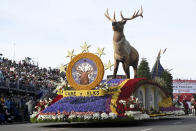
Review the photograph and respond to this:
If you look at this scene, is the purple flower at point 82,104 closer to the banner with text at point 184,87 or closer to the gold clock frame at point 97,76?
the gold clock frame at point 97,76

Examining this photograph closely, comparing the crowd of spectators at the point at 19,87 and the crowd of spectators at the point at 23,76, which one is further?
the crowd of spectators at the point at 23,76

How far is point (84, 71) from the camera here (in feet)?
65.9

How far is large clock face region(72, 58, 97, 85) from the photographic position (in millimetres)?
19766

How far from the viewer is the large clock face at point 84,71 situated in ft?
64.8

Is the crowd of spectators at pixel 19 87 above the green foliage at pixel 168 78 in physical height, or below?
below

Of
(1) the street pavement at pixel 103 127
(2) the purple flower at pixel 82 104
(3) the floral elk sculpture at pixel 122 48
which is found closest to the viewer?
(1) the street pavement at pixel 103 127

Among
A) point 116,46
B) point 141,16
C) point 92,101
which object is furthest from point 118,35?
point 92,101

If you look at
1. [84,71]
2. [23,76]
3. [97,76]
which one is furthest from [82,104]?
[23,76]

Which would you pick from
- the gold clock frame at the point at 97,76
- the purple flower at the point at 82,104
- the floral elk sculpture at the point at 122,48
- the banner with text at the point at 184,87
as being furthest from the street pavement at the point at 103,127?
the banner with text at the point at 184,87

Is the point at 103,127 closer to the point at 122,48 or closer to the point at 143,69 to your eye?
the point at 122,48

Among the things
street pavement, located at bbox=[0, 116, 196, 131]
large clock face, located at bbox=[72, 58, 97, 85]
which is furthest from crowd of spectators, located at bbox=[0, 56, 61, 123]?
street pavement, located at bbox=[0, 116, 196, 131]

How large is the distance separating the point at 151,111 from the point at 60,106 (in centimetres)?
786

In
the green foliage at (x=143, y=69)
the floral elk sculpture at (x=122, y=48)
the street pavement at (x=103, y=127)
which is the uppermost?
the green foliage at (x=143, y=69)

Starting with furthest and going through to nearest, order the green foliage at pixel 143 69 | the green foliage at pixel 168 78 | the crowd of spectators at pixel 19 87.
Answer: the green foliage at pixel 168 78
the green foliage at pixel 143 69
the crowd of spectators at pixel 19 87
